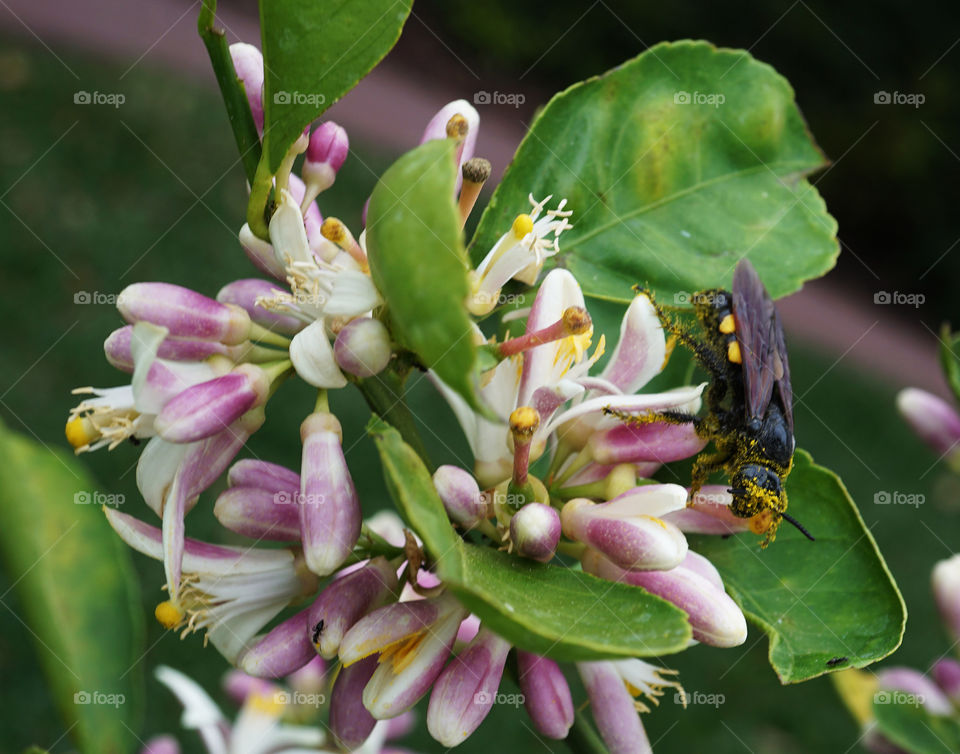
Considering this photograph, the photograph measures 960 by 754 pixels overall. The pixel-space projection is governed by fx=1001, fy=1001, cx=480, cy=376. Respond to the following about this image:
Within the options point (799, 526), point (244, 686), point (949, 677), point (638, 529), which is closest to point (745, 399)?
point (799, 526)

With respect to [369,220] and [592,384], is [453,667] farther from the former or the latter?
[369,220]

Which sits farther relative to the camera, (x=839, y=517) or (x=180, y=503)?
(x=839, y=517)

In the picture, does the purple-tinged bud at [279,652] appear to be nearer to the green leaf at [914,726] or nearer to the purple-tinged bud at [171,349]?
the purple-tinged bud at [171,349]

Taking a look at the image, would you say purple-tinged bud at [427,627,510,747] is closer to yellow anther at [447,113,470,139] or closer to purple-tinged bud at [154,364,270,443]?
purple-tinged bud at [154,364,270,443]

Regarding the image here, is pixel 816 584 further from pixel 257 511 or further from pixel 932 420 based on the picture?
pixel 932 420

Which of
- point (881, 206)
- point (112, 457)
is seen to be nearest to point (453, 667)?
point (112, 457)
